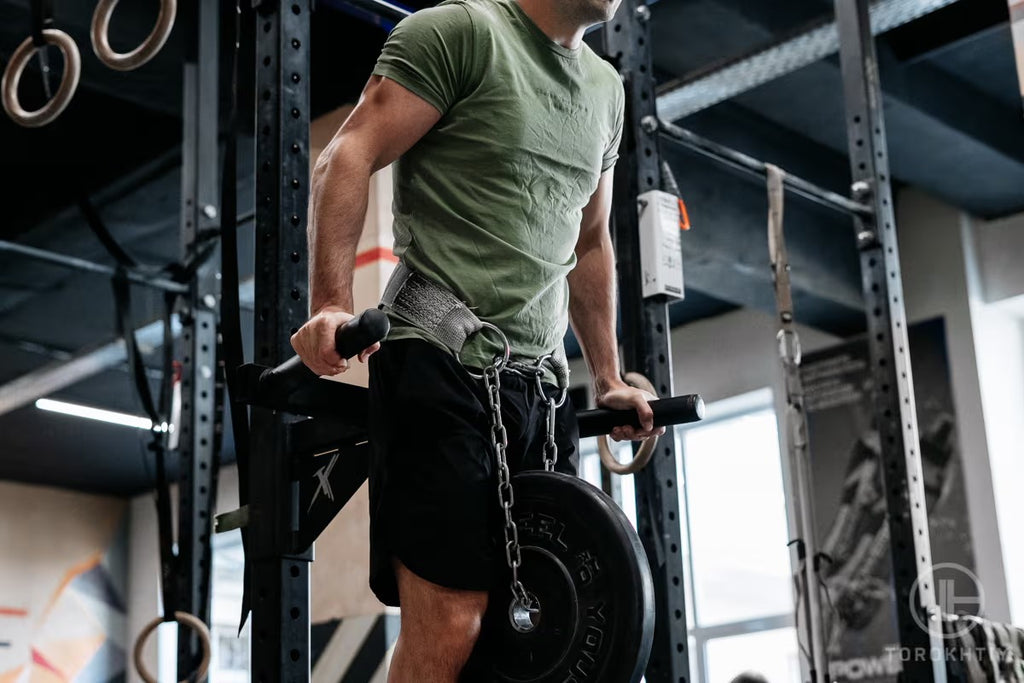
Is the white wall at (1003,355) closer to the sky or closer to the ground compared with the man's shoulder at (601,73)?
closer to the sky

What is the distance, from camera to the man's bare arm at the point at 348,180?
63.1 inches

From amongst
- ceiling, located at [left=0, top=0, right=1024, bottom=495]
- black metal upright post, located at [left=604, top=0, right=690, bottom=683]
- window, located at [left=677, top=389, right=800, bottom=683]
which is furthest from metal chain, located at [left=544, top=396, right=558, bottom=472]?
window, located at [left=677, top=389, right=800, bottom=683]

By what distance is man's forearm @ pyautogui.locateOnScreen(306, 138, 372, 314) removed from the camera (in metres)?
1.61

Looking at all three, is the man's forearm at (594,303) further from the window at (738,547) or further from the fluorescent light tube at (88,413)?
the fluorescent light tube at (88,413)

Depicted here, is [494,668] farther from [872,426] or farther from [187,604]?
[872,426]

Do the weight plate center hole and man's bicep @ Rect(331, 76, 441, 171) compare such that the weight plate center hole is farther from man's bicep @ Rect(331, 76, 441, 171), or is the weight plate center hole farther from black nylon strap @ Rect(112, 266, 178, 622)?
black nylon strap @ Rect(112, 266, 178, 622)

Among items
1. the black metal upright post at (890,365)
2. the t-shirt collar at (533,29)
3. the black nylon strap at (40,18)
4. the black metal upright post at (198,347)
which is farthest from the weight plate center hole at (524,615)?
the black metal upright post at (198,347)

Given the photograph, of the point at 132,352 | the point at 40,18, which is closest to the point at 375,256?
the point at 132,352

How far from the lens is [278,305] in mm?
2025

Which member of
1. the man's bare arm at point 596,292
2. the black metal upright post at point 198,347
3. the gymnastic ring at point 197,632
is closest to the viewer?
the man's bare arm at point 596,292

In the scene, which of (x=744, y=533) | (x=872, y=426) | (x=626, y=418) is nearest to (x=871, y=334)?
(x=626, y=418)

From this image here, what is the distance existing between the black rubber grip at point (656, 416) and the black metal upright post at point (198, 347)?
228 cm

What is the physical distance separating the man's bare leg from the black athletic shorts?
2cm

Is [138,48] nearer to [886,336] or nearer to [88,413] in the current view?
[886,336]
